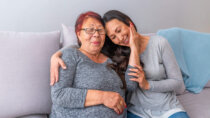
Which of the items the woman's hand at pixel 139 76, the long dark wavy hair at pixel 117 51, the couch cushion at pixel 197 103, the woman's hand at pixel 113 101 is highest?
the long dark wavy hair at pixel 117 51

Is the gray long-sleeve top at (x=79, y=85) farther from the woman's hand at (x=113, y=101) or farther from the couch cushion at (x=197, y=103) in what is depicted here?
the couch cushion at (x=197, y=103)

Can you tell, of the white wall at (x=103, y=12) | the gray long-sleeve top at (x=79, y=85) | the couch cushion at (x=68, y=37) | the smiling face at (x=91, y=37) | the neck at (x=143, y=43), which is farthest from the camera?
the white wall at (x=103, y=12)

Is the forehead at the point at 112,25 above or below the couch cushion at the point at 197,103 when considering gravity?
above

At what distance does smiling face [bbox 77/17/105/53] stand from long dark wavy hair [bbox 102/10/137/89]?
→ 10cm

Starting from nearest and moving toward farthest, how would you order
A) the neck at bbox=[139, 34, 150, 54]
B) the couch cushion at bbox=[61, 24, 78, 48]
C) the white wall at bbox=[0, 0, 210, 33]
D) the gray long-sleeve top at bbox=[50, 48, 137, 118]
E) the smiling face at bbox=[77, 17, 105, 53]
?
the gray long-sleeve top at bbox=[50, 48, 137, 118], the smiling face at bbox=[77, 17, 105, 53], the neck at bbox=[139, 34, 150, 54], the couch cushion at bbox=[61, 24, 78, 48], the white wall at bbox=[0, 0, 210, 33]

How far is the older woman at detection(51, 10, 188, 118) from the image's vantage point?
1.14 meters

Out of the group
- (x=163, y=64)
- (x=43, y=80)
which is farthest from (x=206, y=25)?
(x=43, y=80)

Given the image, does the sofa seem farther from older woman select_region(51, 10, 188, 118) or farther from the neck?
the neck

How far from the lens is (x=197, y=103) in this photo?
1.38 m

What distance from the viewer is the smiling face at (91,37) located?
1.08m

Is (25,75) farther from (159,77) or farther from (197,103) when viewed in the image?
(197,103)

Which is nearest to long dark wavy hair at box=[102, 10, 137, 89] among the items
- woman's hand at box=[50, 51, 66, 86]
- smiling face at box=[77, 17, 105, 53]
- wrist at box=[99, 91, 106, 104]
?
smiling face at box=[77, 17, 105, 53]

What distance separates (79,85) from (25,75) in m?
0.35

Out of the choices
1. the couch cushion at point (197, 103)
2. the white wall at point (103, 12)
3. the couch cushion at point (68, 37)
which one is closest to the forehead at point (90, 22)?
the couch cushion at point (68, 37)
